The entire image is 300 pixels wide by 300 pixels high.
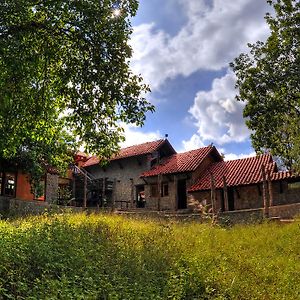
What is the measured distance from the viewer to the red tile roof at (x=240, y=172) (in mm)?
30633

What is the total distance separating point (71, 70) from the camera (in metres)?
13.9

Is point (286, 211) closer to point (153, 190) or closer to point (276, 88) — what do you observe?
point (276, 88)

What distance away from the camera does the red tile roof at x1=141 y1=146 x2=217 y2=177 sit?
116 feet

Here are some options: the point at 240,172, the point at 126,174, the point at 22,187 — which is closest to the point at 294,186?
the point at 240,172

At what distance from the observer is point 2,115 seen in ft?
42.5

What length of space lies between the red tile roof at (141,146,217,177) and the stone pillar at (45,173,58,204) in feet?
28.5

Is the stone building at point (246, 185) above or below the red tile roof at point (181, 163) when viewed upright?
below

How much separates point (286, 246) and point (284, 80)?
1186 centimetres

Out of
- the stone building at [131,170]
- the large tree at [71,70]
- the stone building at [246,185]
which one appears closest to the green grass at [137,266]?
the large tree at [71,70]

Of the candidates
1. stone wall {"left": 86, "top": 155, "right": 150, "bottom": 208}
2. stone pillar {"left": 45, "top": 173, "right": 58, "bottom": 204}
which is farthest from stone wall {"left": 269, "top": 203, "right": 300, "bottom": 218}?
stone pillar {"left": 45, "top": 173, "right": 58, "bottom": 204}

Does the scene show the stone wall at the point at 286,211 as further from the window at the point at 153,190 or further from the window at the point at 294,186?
the window at the point at 153,190

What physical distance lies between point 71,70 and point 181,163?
2415 centimetres

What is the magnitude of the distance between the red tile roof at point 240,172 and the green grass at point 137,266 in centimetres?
1763

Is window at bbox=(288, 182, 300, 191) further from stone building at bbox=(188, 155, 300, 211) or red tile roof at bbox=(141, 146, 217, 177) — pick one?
red tile roof at bbox=(141, 146, 217, 177)
